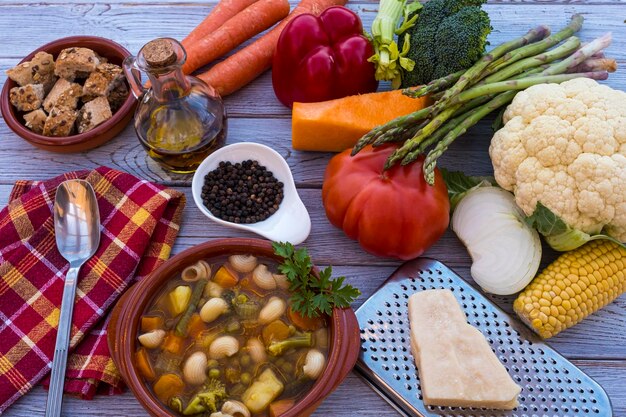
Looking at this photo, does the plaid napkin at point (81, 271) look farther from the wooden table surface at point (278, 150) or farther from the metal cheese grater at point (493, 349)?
the metal cheese grater at point (493, 349)

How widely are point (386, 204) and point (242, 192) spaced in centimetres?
34

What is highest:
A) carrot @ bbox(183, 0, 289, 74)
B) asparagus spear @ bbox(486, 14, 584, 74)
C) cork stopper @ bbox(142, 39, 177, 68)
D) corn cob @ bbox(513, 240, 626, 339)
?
cork stopper @ bbox(142, 39, 177, 68)

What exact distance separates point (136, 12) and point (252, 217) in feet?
2.69

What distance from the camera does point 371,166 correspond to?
125cm

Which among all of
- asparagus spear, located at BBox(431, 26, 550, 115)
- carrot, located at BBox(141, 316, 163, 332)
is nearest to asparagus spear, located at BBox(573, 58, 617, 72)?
asparagus spear, located at BBox(431, 26, 550, 115)

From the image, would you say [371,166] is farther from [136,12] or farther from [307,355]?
[136,12]

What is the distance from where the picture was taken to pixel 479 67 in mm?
1312

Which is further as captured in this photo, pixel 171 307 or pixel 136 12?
pixel 136 12

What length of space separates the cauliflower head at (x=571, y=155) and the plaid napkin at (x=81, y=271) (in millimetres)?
769

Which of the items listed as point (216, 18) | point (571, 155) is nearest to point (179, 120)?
point (216, 18)

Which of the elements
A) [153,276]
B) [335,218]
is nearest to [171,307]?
[153,276]

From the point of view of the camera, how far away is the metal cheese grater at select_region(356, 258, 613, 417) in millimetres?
1101

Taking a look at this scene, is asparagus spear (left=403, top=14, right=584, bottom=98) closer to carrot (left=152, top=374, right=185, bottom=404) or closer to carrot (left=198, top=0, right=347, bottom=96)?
carrot (left=198, top=0, right=347, bottom=96)

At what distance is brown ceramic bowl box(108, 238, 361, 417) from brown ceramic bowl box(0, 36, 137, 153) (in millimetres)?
448
